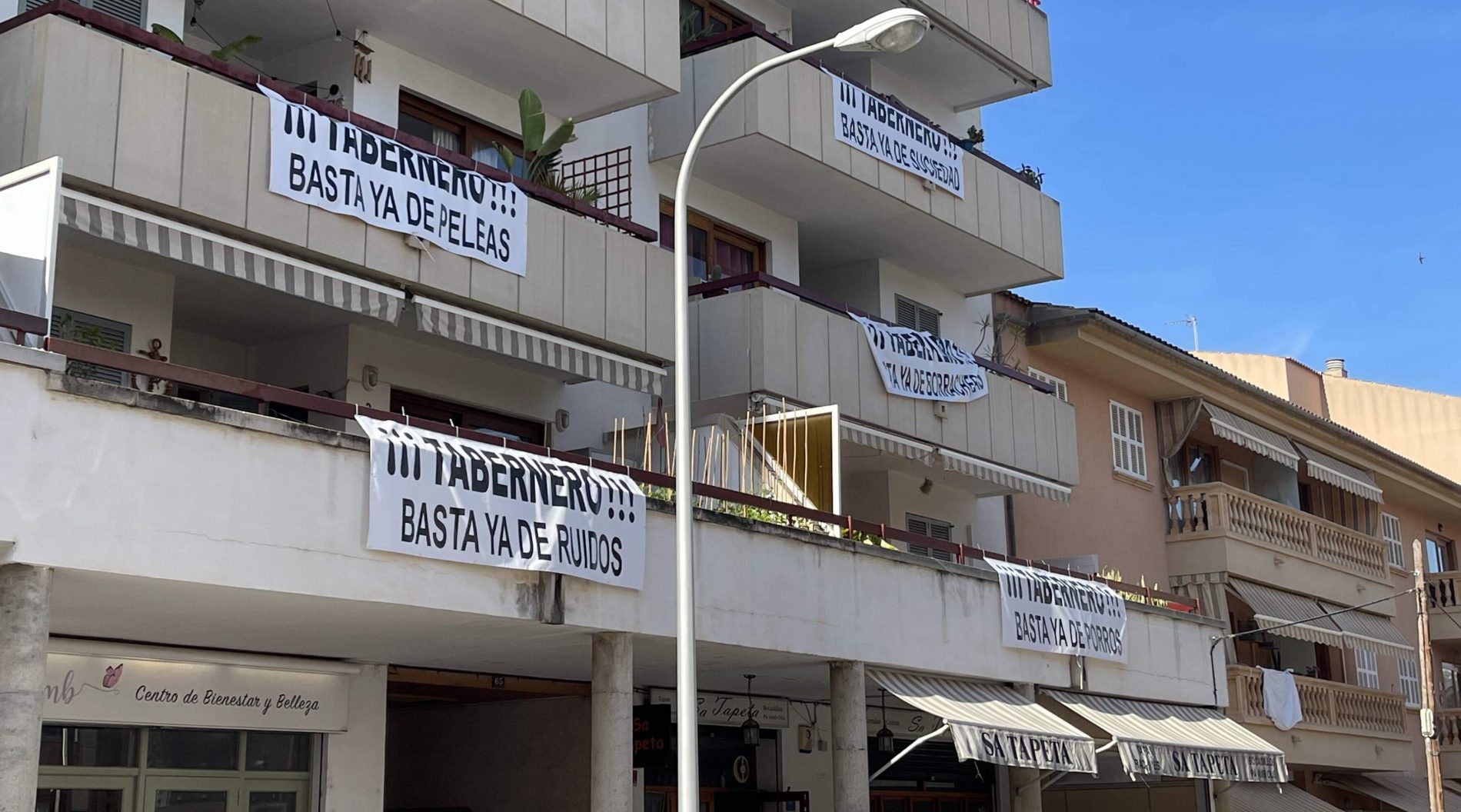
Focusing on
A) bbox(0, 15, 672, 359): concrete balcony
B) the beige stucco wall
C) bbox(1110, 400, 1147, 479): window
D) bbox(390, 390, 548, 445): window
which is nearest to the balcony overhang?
bbox(0, 15, 672, 359): concrete balcony

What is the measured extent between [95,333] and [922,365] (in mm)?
11394

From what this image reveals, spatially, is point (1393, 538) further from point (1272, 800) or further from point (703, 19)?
Result: point (703, 19)

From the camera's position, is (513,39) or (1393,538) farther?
(1393,538)

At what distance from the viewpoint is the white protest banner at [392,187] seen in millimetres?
14047

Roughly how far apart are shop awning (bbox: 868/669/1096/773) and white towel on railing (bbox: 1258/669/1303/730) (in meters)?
9.94

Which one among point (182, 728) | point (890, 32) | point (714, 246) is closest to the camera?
point (890, 32)

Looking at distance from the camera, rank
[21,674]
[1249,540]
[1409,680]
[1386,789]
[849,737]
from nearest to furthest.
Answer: [21,674], [849,737], [1249,540], [1386,789], [1409,680]

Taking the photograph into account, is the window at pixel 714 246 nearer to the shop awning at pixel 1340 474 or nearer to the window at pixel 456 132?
the window at pixel 456 132

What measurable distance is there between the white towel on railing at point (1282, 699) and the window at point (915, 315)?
8183mm

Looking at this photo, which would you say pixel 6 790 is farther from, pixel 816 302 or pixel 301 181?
pixel 816 302

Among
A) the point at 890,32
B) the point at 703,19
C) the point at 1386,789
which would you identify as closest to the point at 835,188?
the point at 703,19

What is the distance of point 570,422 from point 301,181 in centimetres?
567

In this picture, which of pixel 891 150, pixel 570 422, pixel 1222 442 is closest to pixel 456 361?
pixel 570 422

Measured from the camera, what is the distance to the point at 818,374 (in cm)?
2033
